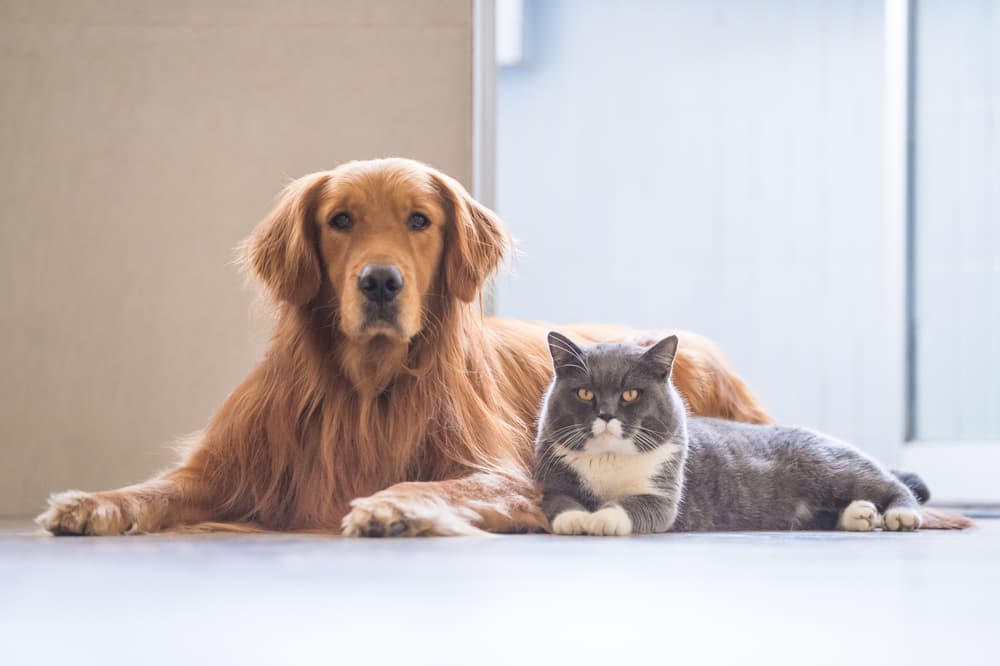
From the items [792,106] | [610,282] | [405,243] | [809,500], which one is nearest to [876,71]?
[792,106]

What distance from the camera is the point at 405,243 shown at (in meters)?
2.20

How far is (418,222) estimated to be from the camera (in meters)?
2.23

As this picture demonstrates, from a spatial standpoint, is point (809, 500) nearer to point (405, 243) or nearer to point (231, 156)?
point (405, 243)

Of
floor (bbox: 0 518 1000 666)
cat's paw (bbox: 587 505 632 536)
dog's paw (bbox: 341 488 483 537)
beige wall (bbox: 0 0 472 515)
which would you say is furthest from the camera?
beige wall (bbox: 0 0 472 515)

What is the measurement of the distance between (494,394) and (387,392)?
0.80 feet

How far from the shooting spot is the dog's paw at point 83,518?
6.66ft

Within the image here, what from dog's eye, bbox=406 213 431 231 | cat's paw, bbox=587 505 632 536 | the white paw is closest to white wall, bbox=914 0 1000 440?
the white paw

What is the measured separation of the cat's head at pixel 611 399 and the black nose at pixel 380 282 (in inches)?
13.7

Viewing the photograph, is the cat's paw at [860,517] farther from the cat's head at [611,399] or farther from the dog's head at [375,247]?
the dog's head at [375,247]

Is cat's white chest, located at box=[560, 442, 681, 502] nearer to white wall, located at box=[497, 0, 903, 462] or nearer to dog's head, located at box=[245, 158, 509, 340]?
dog's head, located at box=[245, 158, 509, 340]

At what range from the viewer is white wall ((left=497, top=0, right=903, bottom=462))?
12.8 feet

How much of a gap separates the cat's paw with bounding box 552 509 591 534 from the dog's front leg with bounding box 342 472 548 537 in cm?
6

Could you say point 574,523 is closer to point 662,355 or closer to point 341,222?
point 662,355

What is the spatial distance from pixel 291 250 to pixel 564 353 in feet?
1.83
